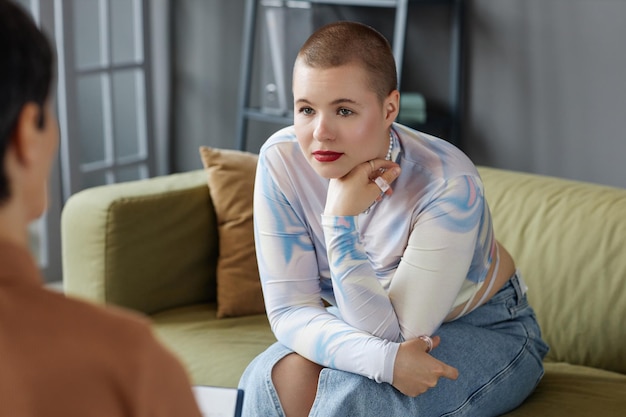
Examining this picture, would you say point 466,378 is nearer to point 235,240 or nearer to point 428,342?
point 428,342

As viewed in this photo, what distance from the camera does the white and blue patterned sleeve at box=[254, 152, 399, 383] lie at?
6.22 feet

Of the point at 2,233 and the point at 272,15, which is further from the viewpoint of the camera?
the point at 272,15

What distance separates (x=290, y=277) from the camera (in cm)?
200

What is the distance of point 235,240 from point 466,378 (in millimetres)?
854

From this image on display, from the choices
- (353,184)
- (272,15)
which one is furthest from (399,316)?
(272,15)

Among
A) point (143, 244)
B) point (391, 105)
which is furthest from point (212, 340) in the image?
point (391, 105)

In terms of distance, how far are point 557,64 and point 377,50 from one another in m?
1.60

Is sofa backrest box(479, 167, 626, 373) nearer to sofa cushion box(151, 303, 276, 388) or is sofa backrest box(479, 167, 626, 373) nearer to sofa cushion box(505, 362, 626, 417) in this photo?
sofa cushion box(505, 362, 626, 417)

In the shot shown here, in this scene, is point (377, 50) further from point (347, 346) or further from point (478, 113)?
point (478, 113)

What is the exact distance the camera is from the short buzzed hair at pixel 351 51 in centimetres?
186

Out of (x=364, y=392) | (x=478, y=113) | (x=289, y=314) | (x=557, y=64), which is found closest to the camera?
(x=364, y=392)

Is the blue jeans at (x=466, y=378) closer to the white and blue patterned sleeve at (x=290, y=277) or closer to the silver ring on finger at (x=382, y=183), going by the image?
the white and blue patterned sleeve at (x=290, y=277)

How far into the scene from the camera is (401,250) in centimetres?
198

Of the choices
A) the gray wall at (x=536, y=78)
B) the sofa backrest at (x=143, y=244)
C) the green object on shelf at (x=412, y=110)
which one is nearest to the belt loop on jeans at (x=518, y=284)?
the sofa backrest at (x=143, y=244)
